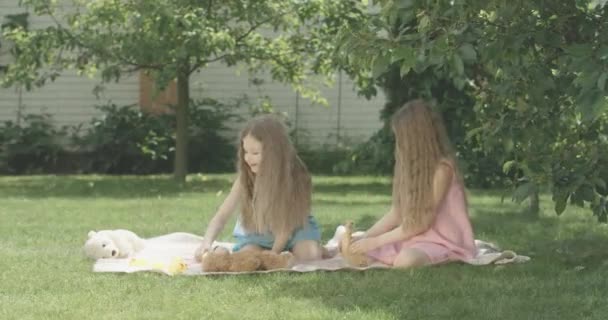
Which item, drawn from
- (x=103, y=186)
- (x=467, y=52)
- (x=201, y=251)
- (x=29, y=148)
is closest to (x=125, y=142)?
(x=29, y=148)

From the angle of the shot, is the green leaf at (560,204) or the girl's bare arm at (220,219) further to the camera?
the girl's bare arm at (220,219)

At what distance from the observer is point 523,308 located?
5.09 meters

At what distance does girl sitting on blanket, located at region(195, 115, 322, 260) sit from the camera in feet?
22.0

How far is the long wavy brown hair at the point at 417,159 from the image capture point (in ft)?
21.7

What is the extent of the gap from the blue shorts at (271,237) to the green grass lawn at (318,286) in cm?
62

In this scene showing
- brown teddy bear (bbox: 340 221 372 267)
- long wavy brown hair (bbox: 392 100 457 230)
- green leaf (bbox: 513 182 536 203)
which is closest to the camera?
green leaf (bbox: 513 182 536 203)

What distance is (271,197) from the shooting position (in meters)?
6.67

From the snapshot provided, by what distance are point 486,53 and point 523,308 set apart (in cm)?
139

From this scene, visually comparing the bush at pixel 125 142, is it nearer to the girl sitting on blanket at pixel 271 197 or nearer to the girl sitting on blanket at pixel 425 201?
the girl sitting on blanket at pixel 271 197

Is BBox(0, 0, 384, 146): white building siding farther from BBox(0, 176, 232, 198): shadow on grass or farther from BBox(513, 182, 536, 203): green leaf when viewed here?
BBox(513, 182, 536, 203): green leaf

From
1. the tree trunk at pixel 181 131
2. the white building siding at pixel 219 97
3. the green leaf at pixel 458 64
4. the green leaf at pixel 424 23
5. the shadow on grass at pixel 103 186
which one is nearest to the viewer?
the green leaf at pixel 458 64

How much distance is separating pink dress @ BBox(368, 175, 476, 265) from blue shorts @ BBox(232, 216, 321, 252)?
Result: 0.43 metres

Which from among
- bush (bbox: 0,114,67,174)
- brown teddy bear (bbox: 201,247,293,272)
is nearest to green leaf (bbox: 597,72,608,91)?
brown teddy bear (bbox: 201,247,293,272)

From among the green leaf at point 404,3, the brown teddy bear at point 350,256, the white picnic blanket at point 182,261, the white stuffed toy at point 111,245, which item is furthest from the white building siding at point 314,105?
the green leaf at point 404,3
